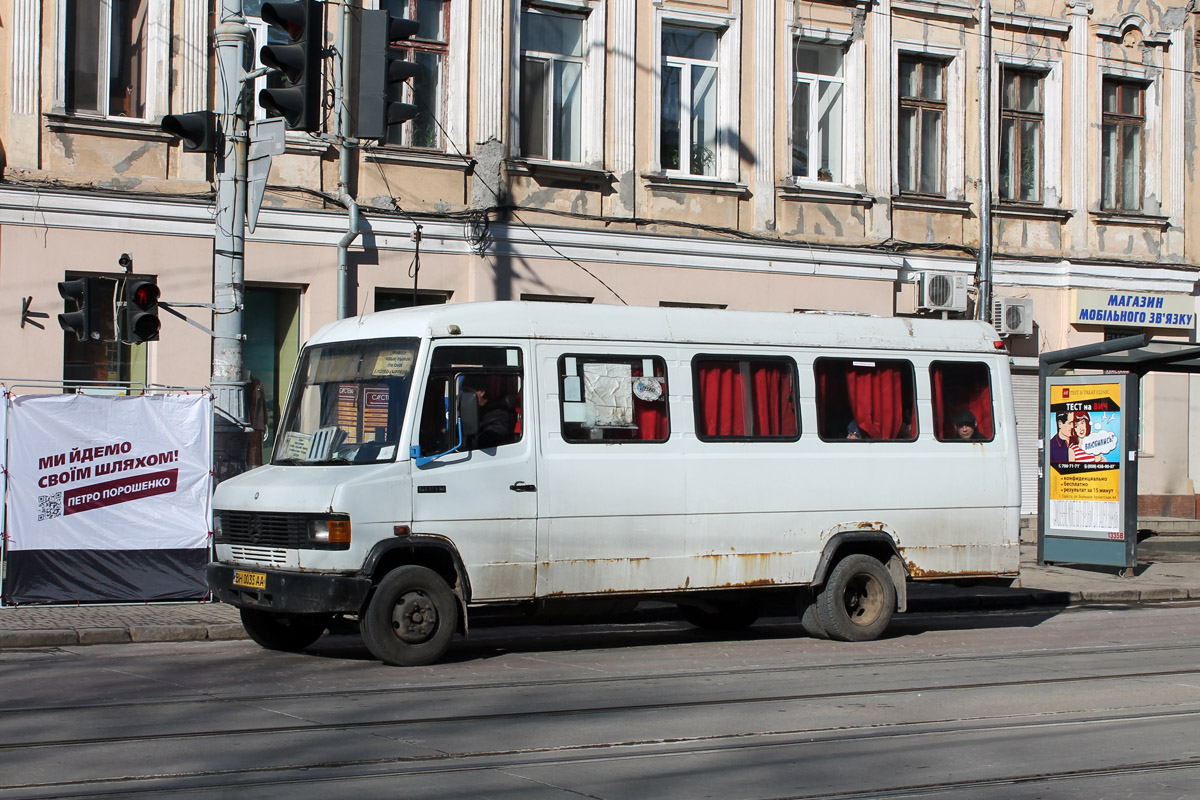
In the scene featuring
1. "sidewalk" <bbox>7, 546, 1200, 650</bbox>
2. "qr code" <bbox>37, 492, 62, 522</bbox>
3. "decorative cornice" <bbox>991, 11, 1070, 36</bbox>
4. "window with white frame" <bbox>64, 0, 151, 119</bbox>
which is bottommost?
"sidewalk" <bbox>7, 546, 1200, 650</bbox>

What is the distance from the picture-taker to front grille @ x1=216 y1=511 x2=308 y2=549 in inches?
407

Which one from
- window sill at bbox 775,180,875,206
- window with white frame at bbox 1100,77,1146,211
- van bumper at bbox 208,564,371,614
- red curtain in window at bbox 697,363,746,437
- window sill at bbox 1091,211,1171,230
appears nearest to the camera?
van bumper at bbox 208,564,371,614

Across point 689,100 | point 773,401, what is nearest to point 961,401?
point 773,401

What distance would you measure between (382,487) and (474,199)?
9457 mm

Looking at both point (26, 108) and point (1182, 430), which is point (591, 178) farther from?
point (1182, 430)

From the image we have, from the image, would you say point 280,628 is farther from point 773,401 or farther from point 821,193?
point 821,193

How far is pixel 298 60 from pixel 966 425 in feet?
20.8

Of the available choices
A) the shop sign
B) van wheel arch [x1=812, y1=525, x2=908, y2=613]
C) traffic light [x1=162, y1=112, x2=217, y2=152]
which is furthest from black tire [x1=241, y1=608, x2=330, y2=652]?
the shop sign

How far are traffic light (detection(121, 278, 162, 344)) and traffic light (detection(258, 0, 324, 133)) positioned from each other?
279 centimetres

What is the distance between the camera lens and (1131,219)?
79.5ft

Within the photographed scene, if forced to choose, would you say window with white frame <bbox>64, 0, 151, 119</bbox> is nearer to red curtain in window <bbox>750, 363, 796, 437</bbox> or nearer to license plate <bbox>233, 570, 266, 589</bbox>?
license plate <bbox>233, 570, 266, 589</bbox>

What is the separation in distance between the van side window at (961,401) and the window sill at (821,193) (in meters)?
8.81

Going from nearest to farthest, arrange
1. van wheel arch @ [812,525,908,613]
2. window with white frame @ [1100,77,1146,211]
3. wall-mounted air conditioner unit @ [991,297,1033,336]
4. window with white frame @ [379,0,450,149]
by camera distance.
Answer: van wheel arch @ [812,525,908,613]
window with white frame @ [379,0,450,149]
wall-mounted air conditioner unit @ [991,297,1033,336]
window with white frame @ [1100,77,1146,211]

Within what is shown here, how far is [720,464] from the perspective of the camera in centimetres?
1177
